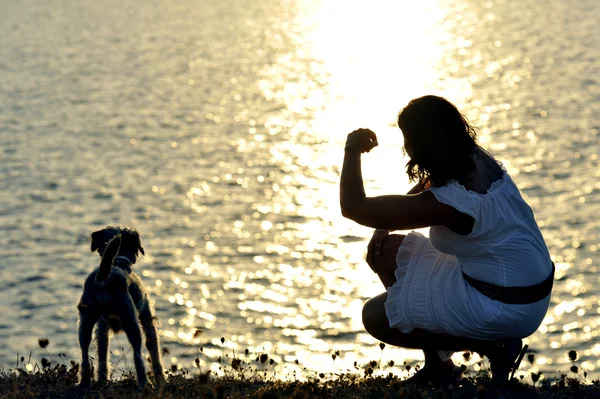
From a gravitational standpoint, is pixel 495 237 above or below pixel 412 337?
above

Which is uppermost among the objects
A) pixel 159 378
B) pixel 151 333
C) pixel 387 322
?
pixel 151 333

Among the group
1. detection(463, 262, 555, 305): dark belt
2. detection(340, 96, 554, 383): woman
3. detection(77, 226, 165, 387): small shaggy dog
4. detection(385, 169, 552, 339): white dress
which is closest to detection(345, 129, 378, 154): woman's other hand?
detection(340, 96, 554, 383): woman

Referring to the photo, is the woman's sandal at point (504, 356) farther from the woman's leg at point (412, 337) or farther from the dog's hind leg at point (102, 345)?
the dog's hind leg at point (102, 345)

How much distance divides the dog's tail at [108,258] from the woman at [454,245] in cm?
223

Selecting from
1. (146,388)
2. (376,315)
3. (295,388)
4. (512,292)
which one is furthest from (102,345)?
(512,292)

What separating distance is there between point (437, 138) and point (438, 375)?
2.04 meters

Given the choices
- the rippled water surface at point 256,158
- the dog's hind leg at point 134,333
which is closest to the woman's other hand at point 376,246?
the rippled water surface at point 256,158

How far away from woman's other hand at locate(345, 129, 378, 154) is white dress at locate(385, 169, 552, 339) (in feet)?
1.81

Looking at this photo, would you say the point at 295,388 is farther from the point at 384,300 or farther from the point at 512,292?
the point at 512,292

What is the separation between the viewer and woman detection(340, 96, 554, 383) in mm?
6156

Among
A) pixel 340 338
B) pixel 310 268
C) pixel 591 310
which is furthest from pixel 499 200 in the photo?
pixel 310 268

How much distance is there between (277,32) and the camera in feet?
234

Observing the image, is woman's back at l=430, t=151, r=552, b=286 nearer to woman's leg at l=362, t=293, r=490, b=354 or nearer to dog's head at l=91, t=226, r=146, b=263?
woman's leg at l=362, t=293, r=490, b=354

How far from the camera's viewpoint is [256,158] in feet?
130
